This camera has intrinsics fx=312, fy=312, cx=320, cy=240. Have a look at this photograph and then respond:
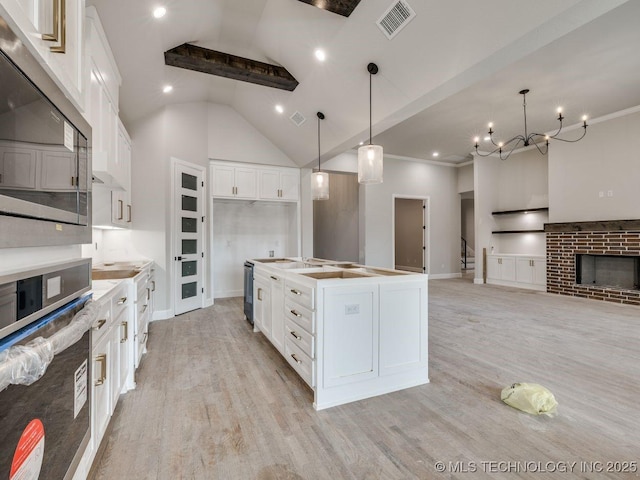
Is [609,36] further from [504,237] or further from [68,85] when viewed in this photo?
[504,237]

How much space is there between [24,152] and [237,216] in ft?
18.3

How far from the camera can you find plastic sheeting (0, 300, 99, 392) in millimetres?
755

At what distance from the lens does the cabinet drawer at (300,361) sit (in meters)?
2.29

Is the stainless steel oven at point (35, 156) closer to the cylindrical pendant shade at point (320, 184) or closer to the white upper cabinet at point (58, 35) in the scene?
the white upper cabinet at point (58, 35)

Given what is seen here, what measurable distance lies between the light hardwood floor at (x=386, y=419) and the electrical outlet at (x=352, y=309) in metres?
0.66

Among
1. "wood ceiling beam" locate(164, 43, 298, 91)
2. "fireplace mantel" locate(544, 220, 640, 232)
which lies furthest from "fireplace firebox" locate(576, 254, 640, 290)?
"wood ceiling beam" locate(164, 43, 298, 91)

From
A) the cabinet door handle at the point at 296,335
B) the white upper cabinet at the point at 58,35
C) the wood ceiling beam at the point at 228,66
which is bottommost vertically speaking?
the cabinet door handle at the point at 296,335

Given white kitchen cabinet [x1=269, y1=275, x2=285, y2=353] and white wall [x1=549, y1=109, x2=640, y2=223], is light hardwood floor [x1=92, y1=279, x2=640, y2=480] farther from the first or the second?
white wall [x1=549, y1=109, x2=640, y2=223]

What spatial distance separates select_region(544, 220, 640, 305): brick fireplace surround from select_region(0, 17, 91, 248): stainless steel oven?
7.48m

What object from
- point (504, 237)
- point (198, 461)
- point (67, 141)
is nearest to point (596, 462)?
point (198, 461)

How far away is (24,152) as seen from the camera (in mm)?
857

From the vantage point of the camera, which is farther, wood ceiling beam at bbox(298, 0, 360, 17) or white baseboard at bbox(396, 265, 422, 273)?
white baseboard at bbox(396, 265, 422, 273)

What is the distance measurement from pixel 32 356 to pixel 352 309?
181cm

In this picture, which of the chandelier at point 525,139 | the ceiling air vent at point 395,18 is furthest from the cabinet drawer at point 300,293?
the chandelier at point 525,139
